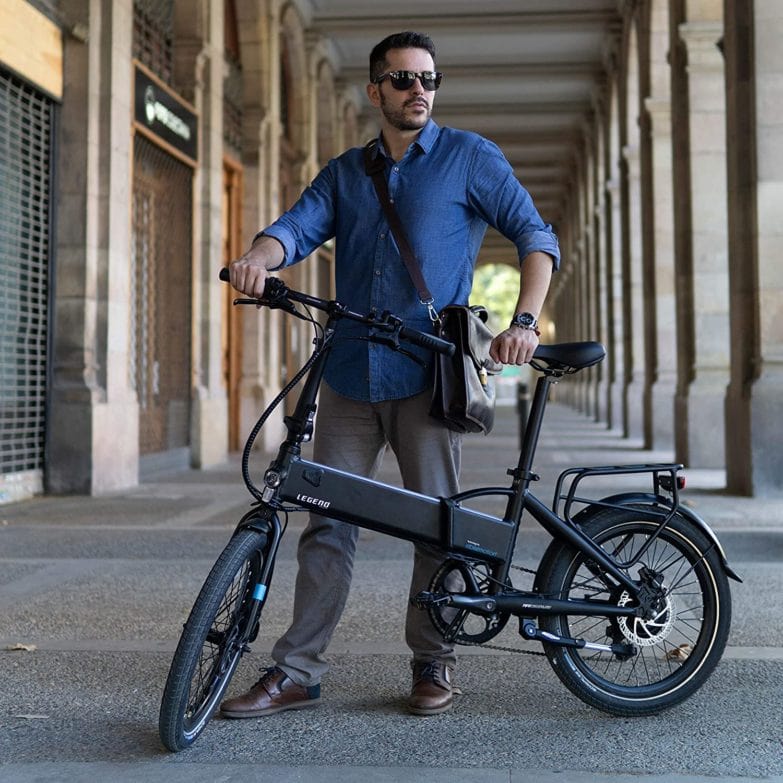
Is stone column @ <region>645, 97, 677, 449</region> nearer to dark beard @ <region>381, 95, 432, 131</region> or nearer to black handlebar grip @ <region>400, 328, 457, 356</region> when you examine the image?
dark beard @ <region>381, 95, 432, 131</region>

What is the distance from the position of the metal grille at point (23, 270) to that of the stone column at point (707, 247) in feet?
23.1

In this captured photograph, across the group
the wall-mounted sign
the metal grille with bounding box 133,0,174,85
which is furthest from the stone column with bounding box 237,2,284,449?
the metal grille with bounding box 133,0,174,85

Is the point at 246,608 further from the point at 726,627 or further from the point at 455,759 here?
the point at 726,627

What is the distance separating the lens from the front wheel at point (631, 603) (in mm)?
3439

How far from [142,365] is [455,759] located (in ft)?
31.4

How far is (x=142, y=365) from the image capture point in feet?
39.8

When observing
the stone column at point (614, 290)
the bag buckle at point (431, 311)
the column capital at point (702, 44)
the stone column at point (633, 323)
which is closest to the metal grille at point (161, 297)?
the column capital at point (702, 44)

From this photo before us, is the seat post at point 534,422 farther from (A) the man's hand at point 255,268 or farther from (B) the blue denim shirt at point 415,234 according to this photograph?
(A) the man's hand at point 255,268

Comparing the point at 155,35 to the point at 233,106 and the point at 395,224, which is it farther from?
the point at 395,224

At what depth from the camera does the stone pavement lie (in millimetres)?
2994

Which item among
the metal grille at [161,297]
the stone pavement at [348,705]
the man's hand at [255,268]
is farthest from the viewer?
the metal grille at [161,297]

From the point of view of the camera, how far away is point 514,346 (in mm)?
3197

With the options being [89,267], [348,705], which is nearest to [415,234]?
[348,705]

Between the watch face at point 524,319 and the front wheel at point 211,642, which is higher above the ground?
the watch face at point 524,319
